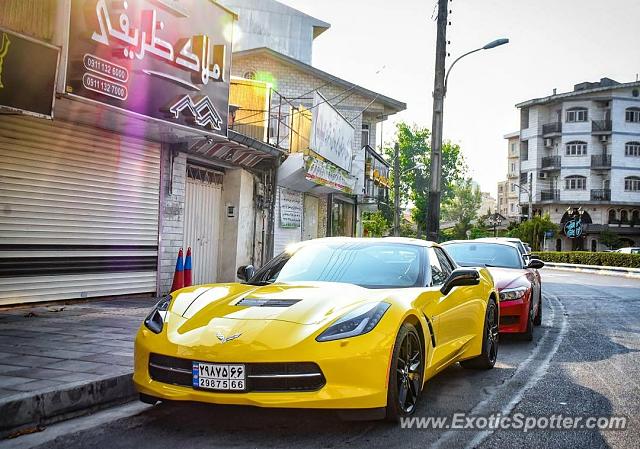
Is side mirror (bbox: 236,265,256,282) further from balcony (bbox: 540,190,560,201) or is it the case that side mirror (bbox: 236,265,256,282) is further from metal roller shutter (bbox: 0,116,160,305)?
balcony (bbox: 540,190,560,201)

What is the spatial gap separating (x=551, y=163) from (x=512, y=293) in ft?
215

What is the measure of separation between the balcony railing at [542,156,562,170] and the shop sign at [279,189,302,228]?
5461 centimetres

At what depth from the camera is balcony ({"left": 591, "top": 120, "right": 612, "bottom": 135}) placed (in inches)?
2596

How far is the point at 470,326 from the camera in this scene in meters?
6.22

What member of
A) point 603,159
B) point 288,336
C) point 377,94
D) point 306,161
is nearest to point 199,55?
point 306,161

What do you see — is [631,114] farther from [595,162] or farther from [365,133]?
[365,133]

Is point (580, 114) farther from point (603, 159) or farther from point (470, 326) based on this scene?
point (470, 326)

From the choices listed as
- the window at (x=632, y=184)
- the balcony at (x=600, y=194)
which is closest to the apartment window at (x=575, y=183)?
the balcony at (x=600, y=194)

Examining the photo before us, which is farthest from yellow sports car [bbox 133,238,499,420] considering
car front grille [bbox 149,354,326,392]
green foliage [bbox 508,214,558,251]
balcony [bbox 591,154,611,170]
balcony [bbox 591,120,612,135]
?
balcony [bbox 591,120,612,135]

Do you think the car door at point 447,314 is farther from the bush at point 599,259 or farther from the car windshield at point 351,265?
the bush at point 599,259

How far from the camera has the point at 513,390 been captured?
5.67 meters

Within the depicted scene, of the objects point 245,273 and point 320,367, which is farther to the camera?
point 245,273

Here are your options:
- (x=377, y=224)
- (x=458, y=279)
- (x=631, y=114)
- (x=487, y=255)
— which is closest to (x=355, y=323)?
(x=458, y=279)

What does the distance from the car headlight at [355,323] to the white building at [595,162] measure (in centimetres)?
6601
